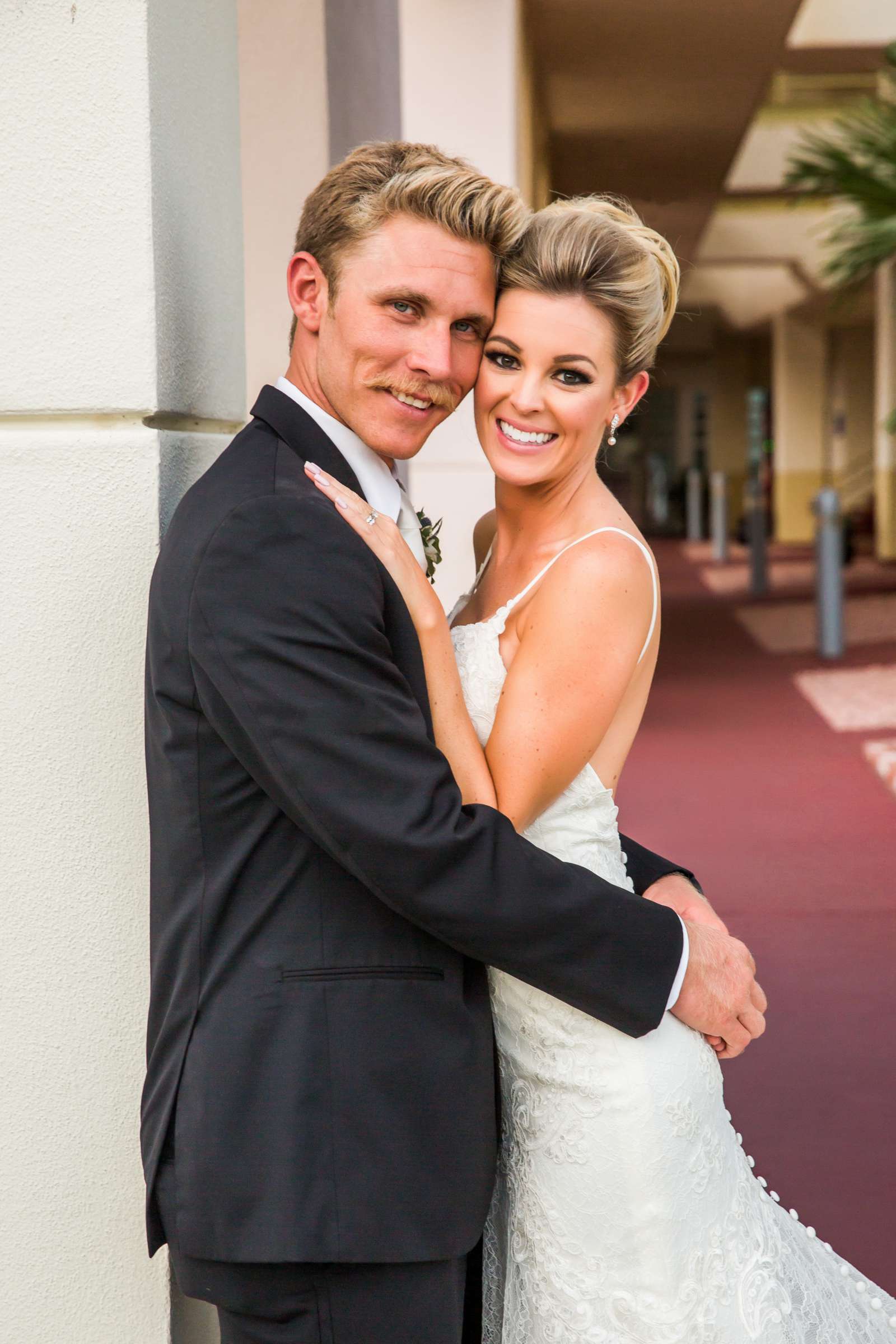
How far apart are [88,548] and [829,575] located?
9.54 metres

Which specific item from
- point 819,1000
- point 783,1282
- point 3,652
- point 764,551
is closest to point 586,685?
point 3,652

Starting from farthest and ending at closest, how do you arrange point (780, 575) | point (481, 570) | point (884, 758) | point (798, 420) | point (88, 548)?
point (798, 420) → point (780, 575) → point (884, 758) → point (481, 570) → point (88, 548)

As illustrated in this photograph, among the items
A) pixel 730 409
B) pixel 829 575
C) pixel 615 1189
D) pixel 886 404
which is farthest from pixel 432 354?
pixel 730 409

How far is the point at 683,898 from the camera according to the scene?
2094mm

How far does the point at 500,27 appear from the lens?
19.4 ft

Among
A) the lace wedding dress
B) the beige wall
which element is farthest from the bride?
the beige wall

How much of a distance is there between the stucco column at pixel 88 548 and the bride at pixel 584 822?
0.40m

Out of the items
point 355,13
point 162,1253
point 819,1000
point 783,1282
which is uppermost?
point 355,13

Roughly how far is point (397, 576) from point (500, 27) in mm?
5087

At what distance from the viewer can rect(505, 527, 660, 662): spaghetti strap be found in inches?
77.0

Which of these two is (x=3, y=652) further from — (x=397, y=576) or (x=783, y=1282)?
(x=783, y=1282)

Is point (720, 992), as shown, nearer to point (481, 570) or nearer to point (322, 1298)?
point (322, 1298)

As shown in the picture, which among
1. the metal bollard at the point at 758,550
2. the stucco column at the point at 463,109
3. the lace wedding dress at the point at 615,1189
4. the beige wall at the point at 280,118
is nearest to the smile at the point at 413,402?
the lace wedding dress at the point at 615,1189

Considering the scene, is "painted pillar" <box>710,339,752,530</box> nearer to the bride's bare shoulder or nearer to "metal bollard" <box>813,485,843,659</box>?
"metal bollard" <box>813,485,843,659</box>
